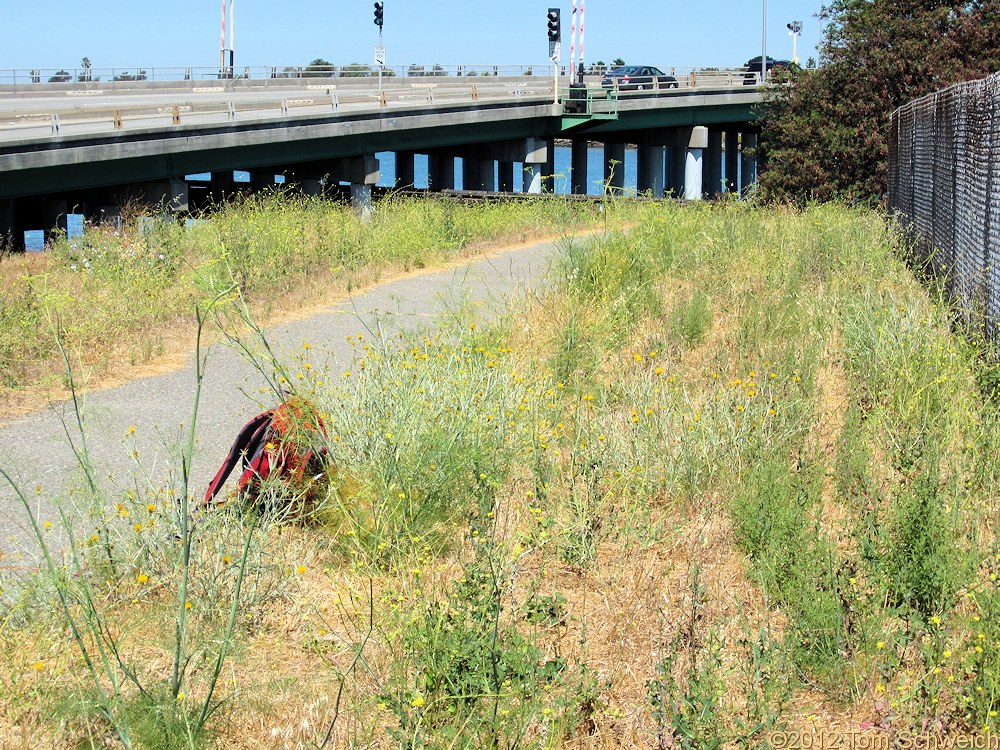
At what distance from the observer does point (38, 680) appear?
12.4 ft

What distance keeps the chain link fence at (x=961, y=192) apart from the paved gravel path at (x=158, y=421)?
3767 millimetres

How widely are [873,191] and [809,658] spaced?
24.9 meters

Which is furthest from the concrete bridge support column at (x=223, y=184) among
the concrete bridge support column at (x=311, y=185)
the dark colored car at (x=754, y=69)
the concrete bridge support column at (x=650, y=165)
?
the concrete bridge support column at (x=650, y=165)

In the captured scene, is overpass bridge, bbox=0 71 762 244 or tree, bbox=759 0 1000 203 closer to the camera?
overpass bridge, bbox=0 71 762 244

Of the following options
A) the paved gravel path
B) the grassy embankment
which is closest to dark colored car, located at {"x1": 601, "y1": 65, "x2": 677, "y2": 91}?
the grassy embankment

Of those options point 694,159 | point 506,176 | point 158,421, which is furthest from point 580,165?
point 158,421

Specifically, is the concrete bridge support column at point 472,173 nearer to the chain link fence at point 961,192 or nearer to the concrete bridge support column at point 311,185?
the concrete bridge support column at point 311,185

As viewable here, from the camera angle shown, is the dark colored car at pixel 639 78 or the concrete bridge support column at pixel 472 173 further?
the dark colored car at pixel 639 78

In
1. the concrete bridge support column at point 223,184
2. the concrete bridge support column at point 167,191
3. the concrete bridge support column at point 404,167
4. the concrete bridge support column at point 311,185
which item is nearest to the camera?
the concrete bridge support column at point 167,191

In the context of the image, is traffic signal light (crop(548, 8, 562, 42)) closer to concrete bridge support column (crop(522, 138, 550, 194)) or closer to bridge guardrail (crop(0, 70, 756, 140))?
bridge guardrail (crop(0, 70, 756, 140))

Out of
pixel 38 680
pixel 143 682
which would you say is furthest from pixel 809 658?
pixel 38 680

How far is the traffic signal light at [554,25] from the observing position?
3873 centimetres

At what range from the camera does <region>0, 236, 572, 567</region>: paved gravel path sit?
574 cm

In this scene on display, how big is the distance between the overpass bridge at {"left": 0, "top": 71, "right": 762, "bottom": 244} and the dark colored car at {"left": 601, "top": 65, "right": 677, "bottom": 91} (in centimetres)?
101
